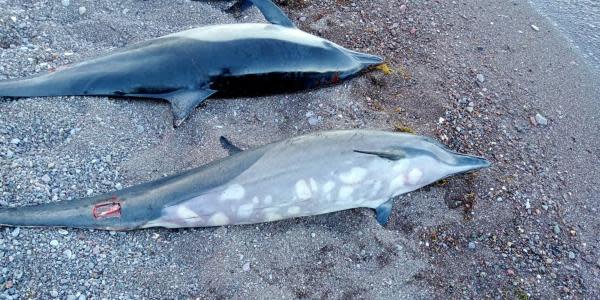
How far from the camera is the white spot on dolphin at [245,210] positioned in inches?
156

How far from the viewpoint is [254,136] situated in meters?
4.64

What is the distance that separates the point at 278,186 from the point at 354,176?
1.97ft

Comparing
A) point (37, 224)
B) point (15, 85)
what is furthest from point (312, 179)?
point (15, 85)

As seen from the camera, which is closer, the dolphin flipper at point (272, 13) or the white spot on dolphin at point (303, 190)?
the white spot on dolphin at point (303, 190)

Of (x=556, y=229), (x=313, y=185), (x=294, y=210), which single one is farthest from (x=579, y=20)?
(x=294, y=210)

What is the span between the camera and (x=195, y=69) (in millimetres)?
4602

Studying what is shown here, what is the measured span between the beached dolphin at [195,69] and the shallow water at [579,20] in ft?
9.83

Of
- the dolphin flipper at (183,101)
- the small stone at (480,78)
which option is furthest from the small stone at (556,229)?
the dolphin flipper at (183,101)

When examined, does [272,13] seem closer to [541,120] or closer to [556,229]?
[541,120]

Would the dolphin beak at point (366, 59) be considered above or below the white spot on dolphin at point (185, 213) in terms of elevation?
above

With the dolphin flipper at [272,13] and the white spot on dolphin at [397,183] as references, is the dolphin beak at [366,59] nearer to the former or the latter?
the dolphin flipper at [272,13]

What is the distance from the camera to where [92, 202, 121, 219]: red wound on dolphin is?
12.5ft

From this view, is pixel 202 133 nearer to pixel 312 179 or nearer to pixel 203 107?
pixel 203 107

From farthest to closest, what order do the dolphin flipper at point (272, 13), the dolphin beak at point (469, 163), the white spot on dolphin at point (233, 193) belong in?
the dolphin flipper at point (272, 13) → the dolphin beak at point (469, 163) → the white spot on dolphin at point (233, 193)
